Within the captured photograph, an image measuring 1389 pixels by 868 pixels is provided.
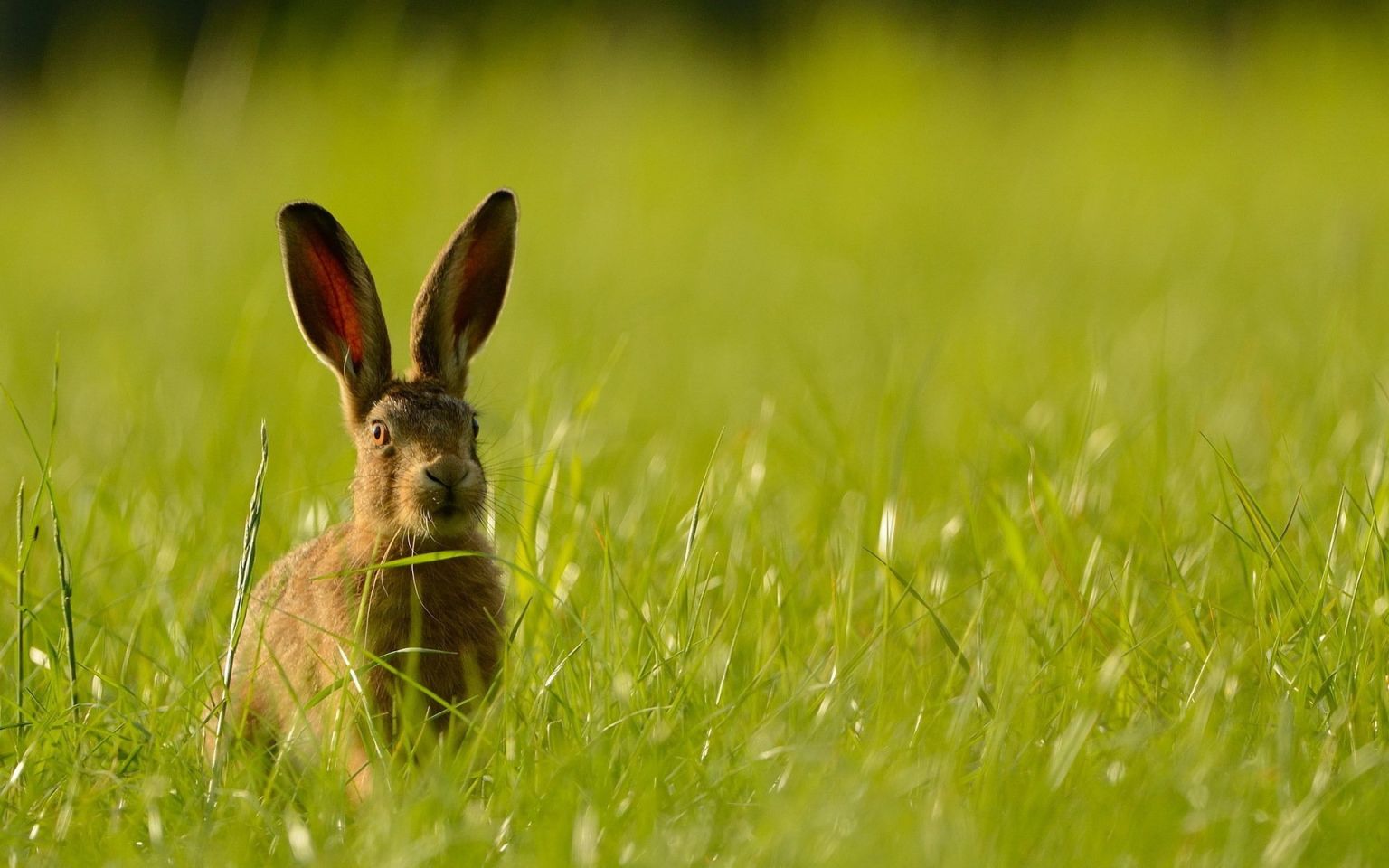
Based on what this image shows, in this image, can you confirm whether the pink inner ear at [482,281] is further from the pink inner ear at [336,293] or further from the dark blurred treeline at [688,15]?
the dark blurred treeline at [688,15]

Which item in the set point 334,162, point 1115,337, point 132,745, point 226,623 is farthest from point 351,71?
point 132,745

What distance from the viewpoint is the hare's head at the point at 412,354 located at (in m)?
3.04

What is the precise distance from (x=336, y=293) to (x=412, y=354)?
A: 0.62 feet

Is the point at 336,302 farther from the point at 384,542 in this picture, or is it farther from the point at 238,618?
the point at 238,618

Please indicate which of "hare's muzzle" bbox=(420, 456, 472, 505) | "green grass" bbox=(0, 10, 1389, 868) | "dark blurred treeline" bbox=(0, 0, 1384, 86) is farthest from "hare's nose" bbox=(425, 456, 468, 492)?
"dark blurred treeline" bbox=(0, 0, 1384, 86)

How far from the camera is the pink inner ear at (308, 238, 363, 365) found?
10.9 ft

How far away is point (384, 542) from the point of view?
3.11 meters

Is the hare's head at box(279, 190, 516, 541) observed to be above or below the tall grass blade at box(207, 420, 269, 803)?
above

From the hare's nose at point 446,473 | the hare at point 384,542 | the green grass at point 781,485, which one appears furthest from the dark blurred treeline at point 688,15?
the hare's nose at point 446,473

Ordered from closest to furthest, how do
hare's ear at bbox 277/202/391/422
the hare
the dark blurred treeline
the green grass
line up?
the green grass
the hare
hare's ear at bbox 277/202/391/422
the dark blurred treeline

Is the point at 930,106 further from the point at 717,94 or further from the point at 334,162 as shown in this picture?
the point at 334,162

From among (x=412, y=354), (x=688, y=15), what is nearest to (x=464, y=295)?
(x=412, y=354)

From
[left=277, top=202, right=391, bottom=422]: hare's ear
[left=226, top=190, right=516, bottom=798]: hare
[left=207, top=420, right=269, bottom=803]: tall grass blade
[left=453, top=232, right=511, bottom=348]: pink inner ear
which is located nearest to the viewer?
[left=207, top=420, right=269, bottom=803]: tall grass blade

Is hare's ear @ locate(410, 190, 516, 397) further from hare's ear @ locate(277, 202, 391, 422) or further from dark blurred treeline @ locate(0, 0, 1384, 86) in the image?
dark blurred treeline @ locate(0, 0, 1384, 86)
